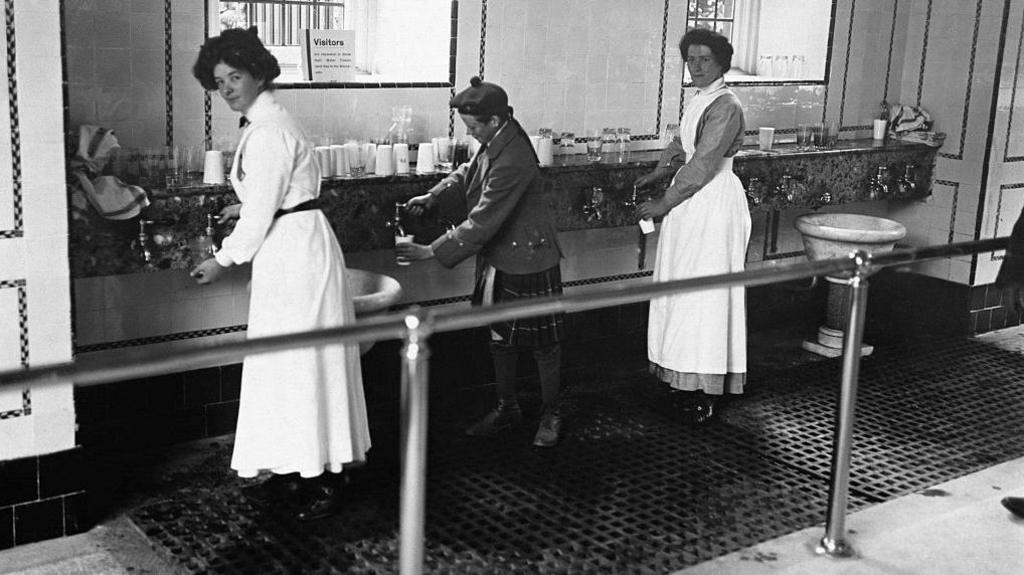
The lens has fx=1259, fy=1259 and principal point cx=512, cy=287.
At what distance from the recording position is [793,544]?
15.5 ft

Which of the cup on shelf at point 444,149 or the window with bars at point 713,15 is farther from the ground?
the window with bars at point 713,15

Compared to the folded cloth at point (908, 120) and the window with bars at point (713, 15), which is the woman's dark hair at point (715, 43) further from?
the folded cloth at point (908, 120)

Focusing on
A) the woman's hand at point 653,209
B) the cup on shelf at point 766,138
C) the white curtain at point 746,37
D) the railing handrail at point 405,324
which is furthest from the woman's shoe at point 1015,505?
the white curtain at point 746,37

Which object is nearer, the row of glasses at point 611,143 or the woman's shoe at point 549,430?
the woman's shoe at point 549,430

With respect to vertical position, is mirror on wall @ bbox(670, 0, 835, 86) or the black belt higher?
mirror on wall @ bbox(670, 0, 835, 86)

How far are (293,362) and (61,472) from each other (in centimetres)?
101

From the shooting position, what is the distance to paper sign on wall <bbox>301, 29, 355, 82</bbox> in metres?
6.18

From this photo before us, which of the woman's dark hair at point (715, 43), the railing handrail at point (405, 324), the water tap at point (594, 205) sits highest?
the woman's dark hair at point (715, 43)

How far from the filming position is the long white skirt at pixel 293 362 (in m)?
4.89

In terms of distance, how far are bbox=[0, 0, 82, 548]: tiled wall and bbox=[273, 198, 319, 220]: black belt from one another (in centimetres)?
79

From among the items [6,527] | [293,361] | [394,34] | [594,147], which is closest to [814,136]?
[594,147]

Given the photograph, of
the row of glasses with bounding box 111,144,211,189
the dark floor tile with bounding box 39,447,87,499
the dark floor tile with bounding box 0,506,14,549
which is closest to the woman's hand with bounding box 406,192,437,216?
the row of glasses with bounding box 111,144,211,189

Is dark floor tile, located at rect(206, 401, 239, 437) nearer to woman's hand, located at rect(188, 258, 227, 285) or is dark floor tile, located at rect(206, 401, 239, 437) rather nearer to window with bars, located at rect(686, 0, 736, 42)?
woman's hand, located at rect(188, 258, 227, 285)

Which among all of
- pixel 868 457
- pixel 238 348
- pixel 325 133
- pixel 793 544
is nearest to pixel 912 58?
pixel 868 457
